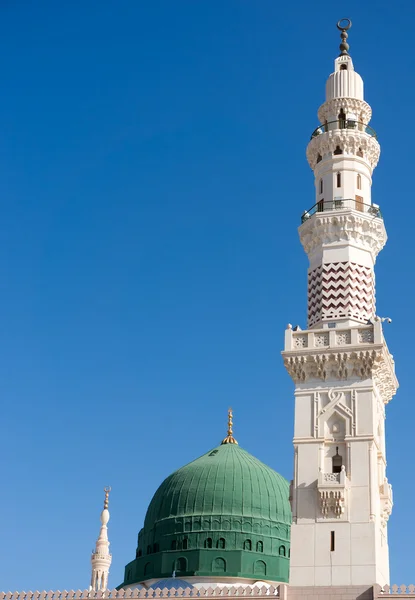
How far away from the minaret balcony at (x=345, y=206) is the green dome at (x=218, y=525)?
13258 millimetres

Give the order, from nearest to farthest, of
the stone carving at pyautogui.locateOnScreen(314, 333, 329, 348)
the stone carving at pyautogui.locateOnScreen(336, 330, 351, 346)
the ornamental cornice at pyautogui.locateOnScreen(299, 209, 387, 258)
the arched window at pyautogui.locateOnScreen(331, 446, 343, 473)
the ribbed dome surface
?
the arched window at pyautogui.locateOnScreen(331, 446, 343, 473) → the stone carving at pyautogui.locateOnScreen(336, 330, 351, 346) → the stone carving at pyautogui.locateOnScreen(314, 333, 329, 348) → the ornamental cornice at pyautogui.locateOnScreen(299, 209, 387, 258) → the ribbed dome surface

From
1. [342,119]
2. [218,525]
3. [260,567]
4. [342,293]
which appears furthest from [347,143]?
[260,567]

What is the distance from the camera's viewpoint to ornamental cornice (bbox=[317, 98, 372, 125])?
33250 millimetres

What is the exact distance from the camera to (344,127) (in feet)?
108

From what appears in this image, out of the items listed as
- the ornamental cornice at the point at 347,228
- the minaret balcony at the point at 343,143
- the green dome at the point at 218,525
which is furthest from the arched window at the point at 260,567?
the minaret balcony at the point at 343,143

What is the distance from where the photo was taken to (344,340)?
29078mm

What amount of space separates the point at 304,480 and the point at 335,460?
106 cm

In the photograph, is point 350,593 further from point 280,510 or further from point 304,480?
point 280,510

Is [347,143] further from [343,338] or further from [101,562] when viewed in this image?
[101,562]

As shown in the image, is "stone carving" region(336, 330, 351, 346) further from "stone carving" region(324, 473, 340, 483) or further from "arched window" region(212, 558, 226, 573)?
"arched window" region(212, 558, 226, 573)

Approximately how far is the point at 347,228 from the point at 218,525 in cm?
1418

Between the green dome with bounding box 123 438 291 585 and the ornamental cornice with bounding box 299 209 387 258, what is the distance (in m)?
13.0

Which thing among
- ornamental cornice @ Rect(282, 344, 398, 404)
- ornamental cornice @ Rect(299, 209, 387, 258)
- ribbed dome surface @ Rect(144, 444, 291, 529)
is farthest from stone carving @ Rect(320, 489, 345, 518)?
ribbed dome surface @ Rect(144, 444, 291, 529)

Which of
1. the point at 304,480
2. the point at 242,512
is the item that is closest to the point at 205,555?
the point at 242,512
